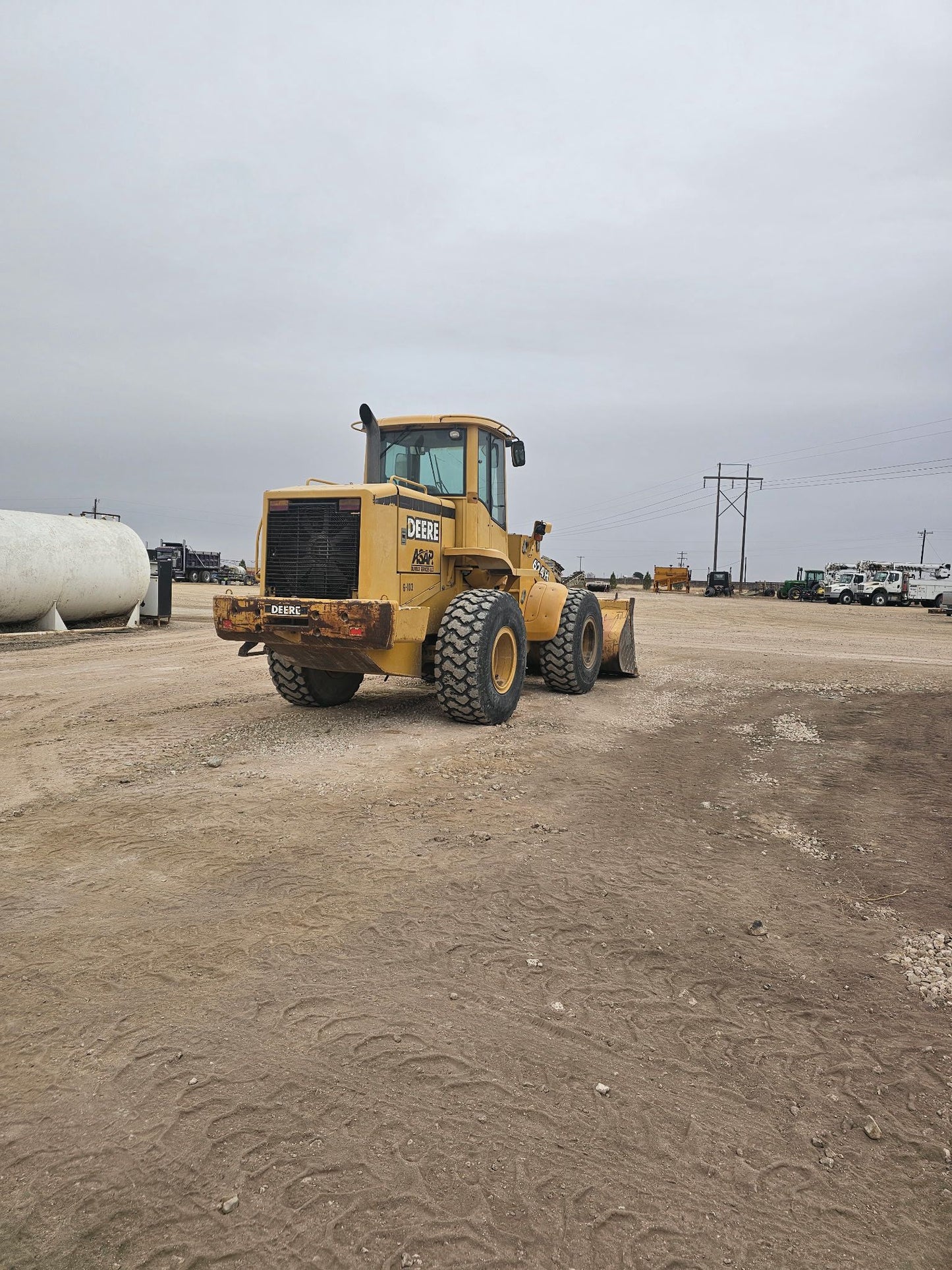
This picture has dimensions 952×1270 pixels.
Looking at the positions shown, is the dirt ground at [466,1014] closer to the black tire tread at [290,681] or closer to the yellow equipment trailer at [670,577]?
the black tire tread at [290,681]

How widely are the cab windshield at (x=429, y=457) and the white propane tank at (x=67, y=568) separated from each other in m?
11.0

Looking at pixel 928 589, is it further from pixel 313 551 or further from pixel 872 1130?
pixel 872 1130

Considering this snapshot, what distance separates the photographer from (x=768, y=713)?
9562 mm

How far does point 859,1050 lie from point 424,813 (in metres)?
3.00

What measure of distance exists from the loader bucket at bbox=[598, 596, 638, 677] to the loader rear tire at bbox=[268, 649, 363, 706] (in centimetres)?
417

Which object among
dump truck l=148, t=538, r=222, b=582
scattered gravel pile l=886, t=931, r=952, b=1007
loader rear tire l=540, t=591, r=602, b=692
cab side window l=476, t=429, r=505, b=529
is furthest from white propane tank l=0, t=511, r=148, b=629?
dump truck l=148, t=538, r=222, b=582

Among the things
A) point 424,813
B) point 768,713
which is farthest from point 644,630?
point 424,813

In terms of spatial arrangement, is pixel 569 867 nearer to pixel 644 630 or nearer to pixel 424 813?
pixel 424 813

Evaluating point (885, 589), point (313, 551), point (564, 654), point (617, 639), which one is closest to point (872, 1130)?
point (313, 551)

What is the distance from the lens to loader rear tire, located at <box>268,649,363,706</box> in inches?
346

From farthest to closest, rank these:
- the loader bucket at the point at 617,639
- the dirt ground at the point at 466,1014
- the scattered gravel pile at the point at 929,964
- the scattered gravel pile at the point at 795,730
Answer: the loader bucket at the point at 617,639
the scattered gravel pile at the point at 795,730
the scattered gravel pile at the point at 929,964
the dirt ground at the point at 466,1014

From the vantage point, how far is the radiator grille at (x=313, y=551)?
24.5 ft

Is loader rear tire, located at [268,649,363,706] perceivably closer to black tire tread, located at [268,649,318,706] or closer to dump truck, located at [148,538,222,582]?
black tire tread, located at [268,649,318,706]

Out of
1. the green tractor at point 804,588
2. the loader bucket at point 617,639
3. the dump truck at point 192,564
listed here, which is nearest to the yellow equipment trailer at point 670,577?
the green tractor at point 804,588
